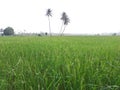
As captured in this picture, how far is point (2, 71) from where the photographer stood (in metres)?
2.27

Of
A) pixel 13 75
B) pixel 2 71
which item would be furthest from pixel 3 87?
pixel 2 71

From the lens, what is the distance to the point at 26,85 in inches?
67.9

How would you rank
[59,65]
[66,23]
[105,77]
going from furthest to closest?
[66,23] < [59,65] < [105,77]

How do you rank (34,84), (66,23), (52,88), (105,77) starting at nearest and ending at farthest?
1. (52,88)
2. (34,84)
3. (105,77)
4. (66,23)

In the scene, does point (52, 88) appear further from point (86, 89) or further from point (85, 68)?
point (85, 68)

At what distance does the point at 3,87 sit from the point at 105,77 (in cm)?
81

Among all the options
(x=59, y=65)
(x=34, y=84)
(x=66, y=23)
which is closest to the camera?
(x=34, y=84)

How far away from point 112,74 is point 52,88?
633mm

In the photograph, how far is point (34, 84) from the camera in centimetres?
172

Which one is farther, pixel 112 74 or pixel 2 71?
pixel 2 71

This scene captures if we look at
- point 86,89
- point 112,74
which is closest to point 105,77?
point 112,74

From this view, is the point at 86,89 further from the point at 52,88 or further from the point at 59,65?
the point at 59,65

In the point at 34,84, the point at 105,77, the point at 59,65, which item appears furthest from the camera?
the point at 59,65

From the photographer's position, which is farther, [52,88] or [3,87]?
[3,87]
